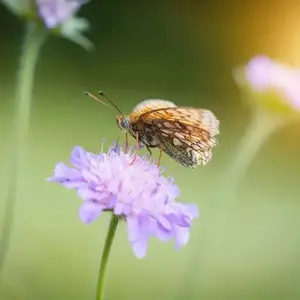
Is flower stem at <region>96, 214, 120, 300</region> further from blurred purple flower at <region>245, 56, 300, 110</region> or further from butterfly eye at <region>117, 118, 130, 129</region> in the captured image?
blurred purple flower at <region>245, 56, 300, 110</region>

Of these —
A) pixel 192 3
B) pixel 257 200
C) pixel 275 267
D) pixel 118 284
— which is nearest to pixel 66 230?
pixel 118 284

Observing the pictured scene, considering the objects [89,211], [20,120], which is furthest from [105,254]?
[20,120]

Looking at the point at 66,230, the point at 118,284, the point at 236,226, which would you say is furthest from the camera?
the point at 236,226

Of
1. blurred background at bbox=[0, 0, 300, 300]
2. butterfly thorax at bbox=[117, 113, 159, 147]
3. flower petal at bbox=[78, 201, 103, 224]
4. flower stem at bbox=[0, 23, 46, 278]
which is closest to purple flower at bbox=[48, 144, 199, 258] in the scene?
flower petal at bbox=[78, 201, 103, 224]

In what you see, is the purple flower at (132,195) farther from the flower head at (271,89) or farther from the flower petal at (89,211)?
the flower head at (271,89)

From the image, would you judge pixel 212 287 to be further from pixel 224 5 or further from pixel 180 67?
pixel 224 5

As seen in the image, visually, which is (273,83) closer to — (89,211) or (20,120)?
(20,120)
